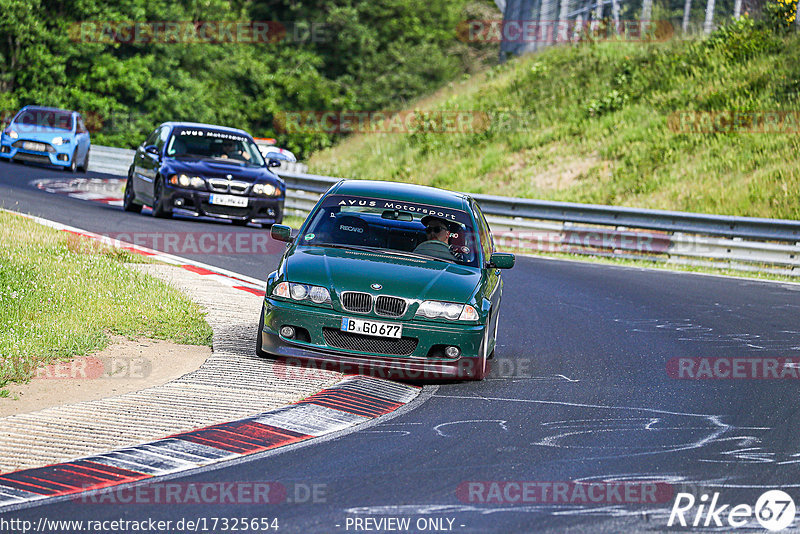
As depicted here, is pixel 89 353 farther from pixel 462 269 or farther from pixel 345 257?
pixel 462 269

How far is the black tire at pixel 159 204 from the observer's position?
1908 centimetres

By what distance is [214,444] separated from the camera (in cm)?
662

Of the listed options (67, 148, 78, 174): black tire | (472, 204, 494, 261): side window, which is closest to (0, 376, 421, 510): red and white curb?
(472, 204, 494, 261): side window

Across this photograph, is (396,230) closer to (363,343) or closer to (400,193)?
(400,193)

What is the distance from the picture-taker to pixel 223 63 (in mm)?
57094

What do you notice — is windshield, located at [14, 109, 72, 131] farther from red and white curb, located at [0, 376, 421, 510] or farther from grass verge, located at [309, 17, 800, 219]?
red and white curb, located at [0, 376, 421, 510]

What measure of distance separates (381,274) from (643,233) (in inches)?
539

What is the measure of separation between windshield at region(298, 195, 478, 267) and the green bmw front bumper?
1.05 metres

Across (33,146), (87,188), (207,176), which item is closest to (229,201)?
(207,176)

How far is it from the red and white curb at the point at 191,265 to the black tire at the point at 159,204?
6.19ft

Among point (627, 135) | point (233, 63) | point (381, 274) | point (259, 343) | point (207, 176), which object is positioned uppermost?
point (233, 63)

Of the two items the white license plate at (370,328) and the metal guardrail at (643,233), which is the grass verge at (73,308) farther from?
the metal guardrail at (643,233)

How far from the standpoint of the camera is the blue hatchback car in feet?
95.5

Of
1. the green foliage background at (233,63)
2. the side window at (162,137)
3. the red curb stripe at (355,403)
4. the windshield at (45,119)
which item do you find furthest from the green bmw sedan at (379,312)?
the green foliage background at (233,63)
